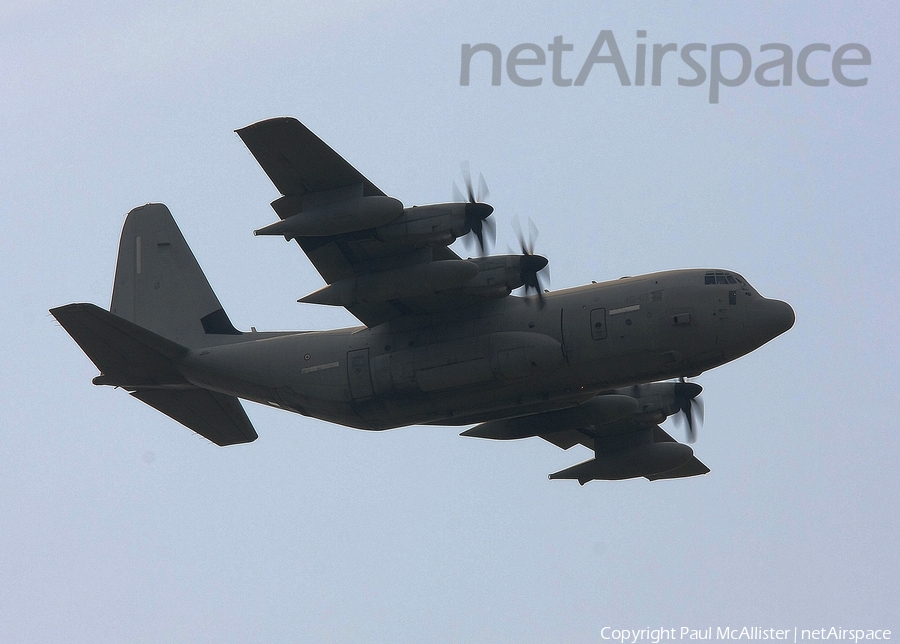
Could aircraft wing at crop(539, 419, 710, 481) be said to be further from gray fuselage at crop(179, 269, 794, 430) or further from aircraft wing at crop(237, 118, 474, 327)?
aircraft wing at crop(237, 118, 474, 327)

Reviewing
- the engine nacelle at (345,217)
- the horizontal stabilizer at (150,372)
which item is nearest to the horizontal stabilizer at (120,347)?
the horizontal stabilizer at (150,372)

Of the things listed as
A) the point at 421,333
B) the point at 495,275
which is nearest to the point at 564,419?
the point at 421,333

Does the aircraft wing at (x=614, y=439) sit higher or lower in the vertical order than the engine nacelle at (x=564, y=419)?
lower

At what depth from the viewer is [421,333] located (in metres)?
28.7

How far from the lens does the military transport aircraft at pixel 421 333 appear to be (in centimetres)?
2639

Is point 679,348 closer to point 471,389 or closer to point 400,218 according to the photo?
point 471,389

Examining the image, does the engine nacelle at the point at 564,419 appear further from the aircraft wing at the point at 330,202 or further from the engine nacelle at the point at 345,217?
the engine nacelle at the point at 345,217

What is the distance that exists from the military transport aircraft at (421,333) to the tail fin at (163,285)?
539 millimetres

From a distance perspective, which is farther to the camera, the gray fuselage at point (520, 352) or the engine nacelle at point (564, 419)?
the engine nacelle at point (564, 419)

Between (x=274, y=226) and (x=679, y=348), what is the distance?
9329 millimetres

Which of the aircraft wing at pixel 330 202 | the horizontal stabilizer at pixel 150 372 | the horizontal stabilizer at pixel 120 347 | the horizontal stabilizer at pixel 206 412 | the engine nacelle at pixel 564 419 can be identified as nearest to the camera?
the aircraft wing at pixel 330 202

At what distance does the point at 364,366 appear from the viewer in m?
28.8

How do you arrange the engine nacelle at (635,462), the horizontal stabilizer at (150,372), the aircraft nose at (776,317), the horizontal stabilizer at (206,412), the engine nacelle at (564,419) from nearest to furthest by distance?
the aircraft nose at (776,317), the horizontal stabilizer at (150,372), the horizontal stabilizer at (206,412), the engine nacelle at (564,419), the engine nacelle at (635,462)

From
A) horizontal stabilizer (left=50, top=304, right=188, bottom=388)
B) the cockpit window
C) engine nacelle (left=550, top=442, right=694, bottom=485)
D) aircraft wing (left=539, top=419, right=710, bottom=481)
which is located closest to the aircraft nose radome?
the cockpit window
